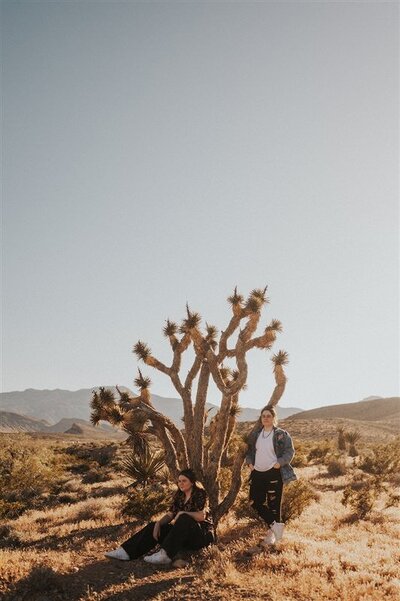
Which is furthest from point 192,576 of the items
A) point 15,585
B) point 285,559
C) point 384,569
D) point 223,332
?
point 223,332

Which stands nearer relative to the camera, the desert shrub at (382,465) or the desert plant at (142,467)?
the desert plant at (142,467)

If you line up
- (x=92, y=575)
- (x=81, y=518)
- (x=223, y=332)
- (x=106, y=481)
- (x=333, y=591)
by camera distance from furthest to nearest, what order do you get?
(x=106, y=481), (x=81, y=518), (x=223, y=332), (x=92, y=575), (x=333, y=591)

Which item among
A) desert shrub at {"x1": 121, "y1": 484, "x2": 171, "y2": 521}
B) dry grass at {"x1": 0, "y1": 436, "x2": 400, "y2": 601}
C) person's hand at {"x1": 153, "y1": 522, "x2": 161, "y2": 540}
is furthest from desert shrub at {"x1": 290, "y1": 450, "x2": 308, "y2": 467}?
person's hand at {"x1": 153, "y1": 522, "x2": 161, "y2": 540}

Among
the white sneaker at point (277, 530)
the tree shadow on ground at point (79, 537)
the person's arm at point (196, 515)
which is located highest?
the person's arm at point (196, 515)

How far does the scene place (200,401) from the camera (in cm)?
965

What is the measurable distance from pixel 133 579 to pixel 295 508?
15.8 ft

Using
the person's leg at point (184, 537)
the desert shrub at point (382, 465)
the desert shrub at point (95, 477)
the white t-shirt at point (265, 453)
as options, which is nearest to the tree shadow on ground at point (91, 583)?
the person's leg at point (184, 537)

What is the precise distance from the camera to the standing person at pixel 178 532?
6.12 m

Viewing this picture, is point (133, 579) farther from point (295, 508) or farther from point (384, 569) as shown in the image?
point (295, 508)

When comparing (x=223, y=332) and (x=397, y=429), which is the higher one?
(x=223, y=332)

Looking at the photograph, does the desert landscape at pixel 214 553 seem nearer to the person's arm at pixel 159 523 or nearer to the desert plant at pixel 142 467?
the person's arm at pixel 159 523

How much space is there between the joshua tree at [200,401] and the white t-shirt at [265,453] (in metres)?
1.42

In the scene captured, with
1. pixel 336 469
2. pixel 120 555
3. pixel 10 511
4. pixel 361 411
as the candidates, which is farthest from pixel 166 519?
pixel 361 411

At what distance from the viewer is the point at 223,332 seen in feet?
33.7
